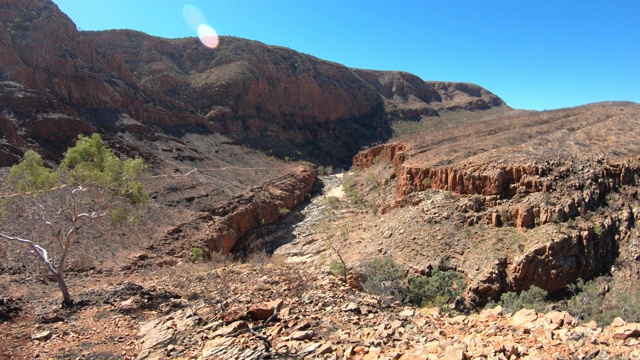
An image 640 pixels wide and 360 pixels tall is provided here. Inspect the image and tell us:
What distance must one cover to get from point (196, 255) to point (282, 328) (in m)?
14.3

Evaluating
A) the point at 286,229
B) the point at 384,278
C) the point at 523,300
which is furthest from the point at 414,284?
the point at 286,229

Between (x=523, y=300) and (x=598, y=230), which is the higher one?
(x=598, y=230)

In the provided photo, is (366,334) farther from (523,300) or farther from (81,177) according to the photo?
(81,177)

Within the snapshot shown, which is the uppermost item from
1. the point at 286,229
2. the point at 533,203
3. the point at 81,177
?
the point at 81,177

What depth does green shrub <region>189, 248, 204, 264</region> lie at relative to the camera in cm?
1960

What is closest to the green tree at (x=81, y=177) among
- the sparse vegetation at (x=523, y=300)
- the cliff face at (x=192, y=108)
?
the cliff face at (x=192, y=108)

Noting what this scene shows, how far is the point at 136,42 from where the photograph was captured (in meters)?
58.9

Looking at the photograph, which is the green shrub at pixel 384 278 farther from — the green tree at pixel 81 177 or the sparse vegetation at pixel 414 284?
the green tree at pixel 81 177

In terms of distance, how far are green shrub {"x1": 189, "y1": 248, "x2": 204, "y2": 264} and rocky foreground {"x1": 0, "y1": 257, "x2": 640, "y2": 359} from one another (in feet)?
28.0

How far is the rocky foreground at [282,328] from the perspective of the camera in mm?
5891

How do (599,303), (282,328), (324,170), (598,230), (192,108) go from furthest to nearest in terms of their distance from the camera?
(324,170) → (192,108) → (598,230) → (599,303) → (282,328)

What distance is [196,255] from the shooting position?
20234 mm

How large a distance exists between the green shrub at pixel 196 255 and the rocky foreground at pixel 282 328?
28.0ft

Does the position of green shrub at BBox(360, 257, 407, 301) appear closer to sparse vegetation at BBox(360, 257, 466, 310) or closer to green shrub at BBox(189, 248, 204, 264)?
sparse vegetation at BBox(360, 257, 466, 310)
